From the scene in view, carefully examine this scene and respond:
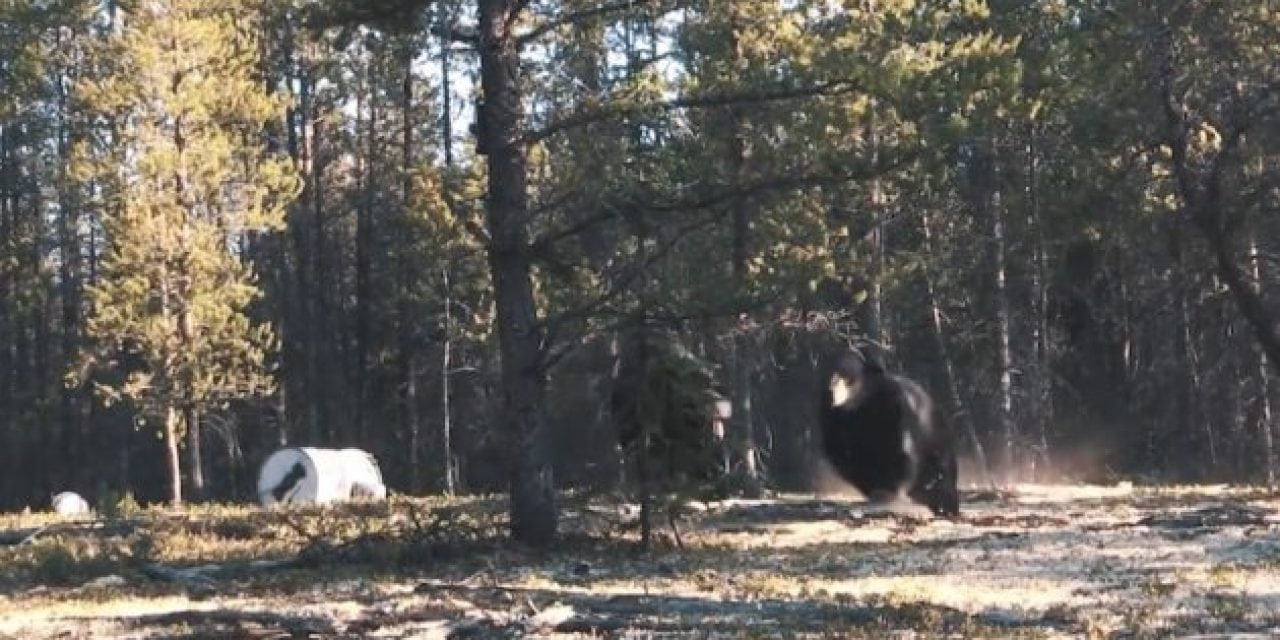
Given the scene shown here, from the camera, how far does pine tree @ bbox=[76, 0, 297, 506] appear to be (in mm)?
32031

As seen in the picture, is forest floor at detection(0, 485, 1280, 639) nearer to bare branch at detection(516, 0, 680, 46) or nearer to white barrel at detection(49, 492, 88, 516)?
bare branch at detection(516, 0, 680, 46)

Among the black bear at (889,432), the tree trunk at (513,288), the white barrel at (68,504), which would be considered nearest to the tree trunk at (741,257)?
the black bear at (889,432)

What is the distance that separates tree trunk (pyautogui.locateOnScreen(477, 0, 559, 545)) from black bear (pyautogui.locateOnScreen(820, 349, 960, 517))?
4.72m

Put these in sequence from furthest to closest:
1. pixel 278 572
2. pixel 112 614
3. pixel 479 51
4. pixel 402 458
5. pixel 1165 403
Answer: pixel 402 458
pixel 1165 403
pixel 479 51
pixel 278 572
pixel 112 614

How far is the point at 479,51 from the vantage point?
1631 centimetres

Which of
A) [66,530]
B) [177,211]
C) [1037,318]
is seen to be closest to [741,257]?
[177,211]

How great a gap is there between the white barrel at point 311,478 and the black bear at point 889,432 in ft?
39.9

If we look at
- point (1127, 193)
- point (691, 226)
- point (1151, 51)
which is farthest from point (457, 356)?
point (691, 226)

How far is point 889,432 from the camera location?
19172mm

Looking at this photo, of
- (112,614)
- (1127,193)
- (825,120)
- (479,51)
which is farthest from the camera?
(1127,193)

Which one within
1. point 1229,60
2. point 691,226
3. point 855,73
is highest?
point 1229,60

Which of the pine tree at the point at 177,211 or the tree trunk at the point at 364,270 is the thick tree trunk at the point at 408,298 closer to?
the tree trunk at the point at 364,270

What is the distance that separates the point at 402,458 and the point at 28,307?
12.4 meters

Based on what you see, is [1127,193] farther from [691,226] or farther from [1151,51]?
[691,226]
